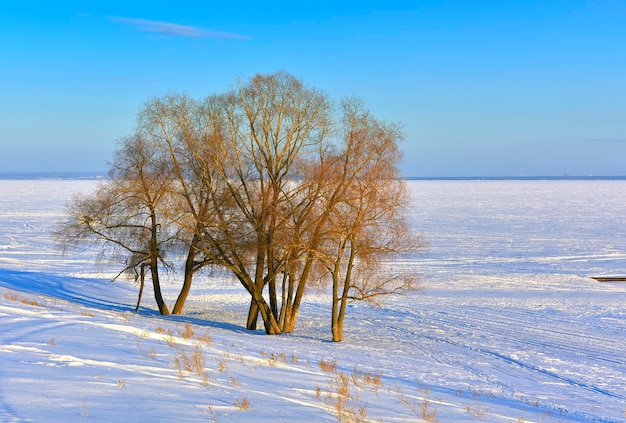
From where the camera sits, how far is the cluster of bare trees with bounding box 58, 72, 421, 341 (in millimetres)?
21312

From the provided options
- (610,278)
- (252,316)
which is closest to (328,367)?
(252,316)

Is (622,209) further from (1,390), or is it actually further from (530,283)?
(1,390)

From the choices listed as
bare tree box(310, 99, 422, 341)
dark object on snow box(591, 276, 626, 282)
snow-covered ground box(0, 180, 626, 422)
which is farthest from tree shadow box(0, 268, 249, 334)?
dark object on snow box(591, 276, 626, 282)

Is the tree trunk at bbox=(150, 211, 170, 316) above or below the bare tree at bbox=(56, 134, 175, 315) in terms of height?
below

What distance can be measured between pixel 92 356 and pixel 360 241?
13.2 metres

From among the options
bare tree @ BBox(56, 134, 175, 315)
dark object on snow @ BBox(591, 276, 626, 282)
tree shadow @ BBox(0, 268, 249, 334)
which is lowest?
tree shadow @ BBox(0, 268, 249, 334)

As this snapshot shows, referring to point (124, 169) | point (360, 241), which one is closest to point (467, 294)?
point (360, 241)

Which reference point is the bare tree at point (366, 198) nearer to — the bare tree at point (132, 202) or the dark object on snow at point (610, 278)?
the bare tree at point (132, 202)

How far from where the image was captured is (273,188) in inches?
872

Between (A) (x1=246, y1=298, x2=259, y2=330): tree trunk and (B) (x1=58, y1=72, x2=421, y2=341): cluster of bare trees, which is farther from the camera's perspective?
(A) (x1=246, y1=298, x2=259, y2=330): tree trunk

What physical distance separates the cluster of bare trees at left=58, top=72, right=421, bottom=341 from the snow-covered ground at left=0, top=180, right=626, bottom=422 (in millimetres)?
2799

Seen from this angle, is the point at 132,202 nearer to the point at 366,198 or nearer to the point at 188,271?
the point at 188,271

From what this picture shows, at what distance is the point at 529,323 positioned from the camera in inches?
990

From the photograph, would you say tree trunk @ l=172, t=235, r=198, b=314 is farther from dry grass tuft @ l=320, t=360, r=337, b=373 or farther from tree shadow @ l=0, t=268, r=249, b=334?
dry grass tuft @ l=320, t=360, r=337, b=373
